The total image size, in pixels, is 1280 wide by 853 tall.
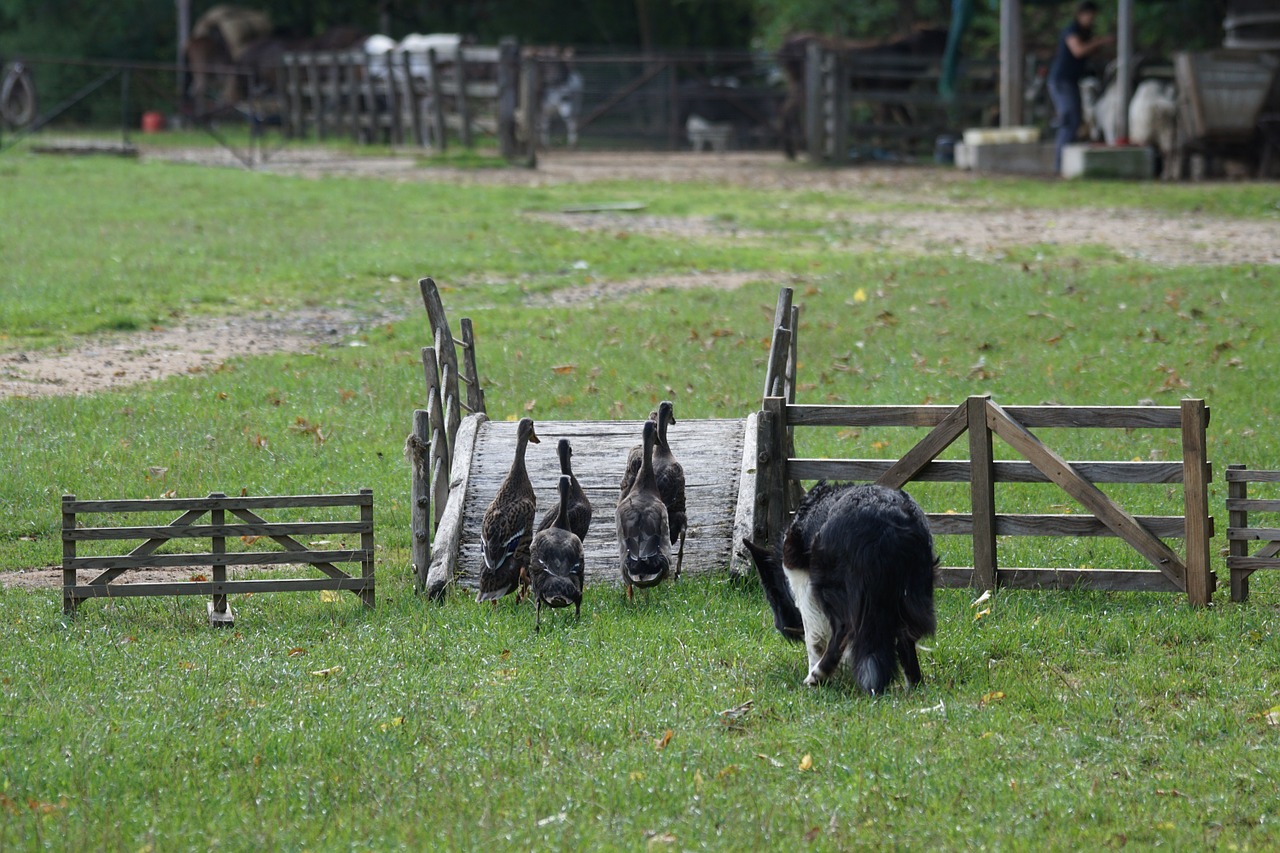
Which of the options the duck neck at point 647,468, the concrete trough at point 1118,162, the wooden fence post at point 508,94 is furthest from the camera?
the wooden fence post at point 508,94

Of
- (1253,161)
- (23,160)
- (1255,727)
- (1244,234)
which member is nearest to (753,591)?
(1255,727)

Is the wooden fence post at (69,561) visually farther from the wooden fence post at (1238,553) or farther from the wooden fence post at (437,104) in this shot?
the wooden fence post at (437,104)

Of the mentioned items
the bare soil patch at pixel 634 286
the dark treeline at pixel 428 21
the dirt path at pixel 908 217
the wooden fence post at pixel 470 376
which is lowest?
the wooden fence post at pixel 470 376

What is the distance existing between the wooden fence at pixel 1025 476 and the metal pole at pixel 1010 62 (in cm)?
2117

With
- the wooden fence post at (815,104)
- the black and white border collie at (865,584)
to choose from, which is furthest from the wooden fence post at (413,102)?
the black and white border collie at (865,584)

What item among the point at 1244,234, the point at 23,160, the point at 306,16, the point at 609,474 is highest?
the point at 306,16

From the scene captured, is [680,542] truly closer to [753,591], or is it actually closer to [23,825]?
[753,591]

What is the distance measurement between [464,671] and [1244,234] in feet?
52.1

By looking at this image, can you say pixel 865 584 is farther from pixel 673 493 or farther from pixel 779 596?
pixel 673 493

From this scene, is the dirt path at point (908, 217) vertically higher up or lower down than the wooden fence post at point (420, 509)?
higher up

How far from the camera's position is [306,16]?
56562mm

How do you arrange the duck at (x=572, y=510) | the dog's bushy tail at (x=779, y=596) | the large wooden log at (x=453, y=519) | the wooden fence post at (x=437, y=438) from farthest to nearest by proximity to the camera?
the wooden fence post at (x=437, y=438) → the large wooden log at (x=453, y=519) → the duck at (x=572, y=510) → the dog's bushy tail at (x=779, y=596)

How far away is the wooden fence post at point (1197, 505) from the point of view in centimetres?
781

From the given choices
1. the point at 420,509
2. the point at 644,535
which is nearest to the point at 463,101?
the point at 420,509
